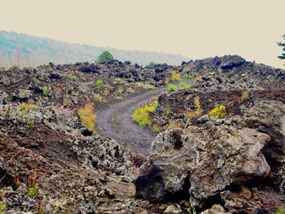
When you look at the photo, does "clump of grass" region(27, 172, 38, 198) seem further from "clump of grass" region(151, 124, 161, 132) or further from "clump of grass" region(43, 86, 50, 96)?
"clump of grass" region(43, 86, 50, 96)

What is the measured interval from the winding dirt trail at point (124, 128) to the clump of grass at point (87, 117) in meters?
0.47

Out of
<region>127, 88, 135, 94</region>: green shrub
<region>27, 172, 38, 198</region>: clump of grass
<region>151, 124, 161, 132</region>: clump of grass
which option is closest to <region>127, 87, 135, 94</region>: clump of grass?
<region>127, 88, 135, 94</region>: green shrub

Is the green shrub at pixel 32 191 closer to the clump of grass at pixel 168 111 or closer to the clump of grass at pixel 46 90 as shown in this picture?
the clump of grass at pixel 168 111

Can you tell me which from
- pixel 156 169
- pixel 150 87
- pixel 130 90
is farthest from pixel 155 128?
pixel 150 87

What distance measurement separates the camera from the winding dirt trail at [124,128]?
545 inches

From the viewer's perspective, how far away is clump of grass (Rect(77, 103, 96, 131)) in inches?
620

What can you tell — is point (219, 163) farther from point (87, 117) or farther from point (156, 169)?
point (87, 117)

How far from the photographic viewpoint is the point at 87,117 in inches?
688

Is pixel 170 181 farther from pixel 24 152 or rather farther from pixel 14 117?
Result: pixel 14 117

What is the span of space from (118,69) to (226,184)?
127ft

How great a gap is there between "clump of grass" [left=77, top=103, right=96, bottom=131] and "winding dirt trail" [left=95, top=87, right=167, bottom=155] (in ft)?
1.54

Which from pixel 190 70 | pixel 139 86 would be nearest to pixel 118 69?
pixel 139 86

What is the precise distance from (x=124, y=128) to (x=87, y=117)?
3.26 meters

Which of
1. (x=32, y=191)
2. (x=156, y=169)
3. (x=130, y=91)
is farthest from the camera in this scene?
(x=130, y=91)
